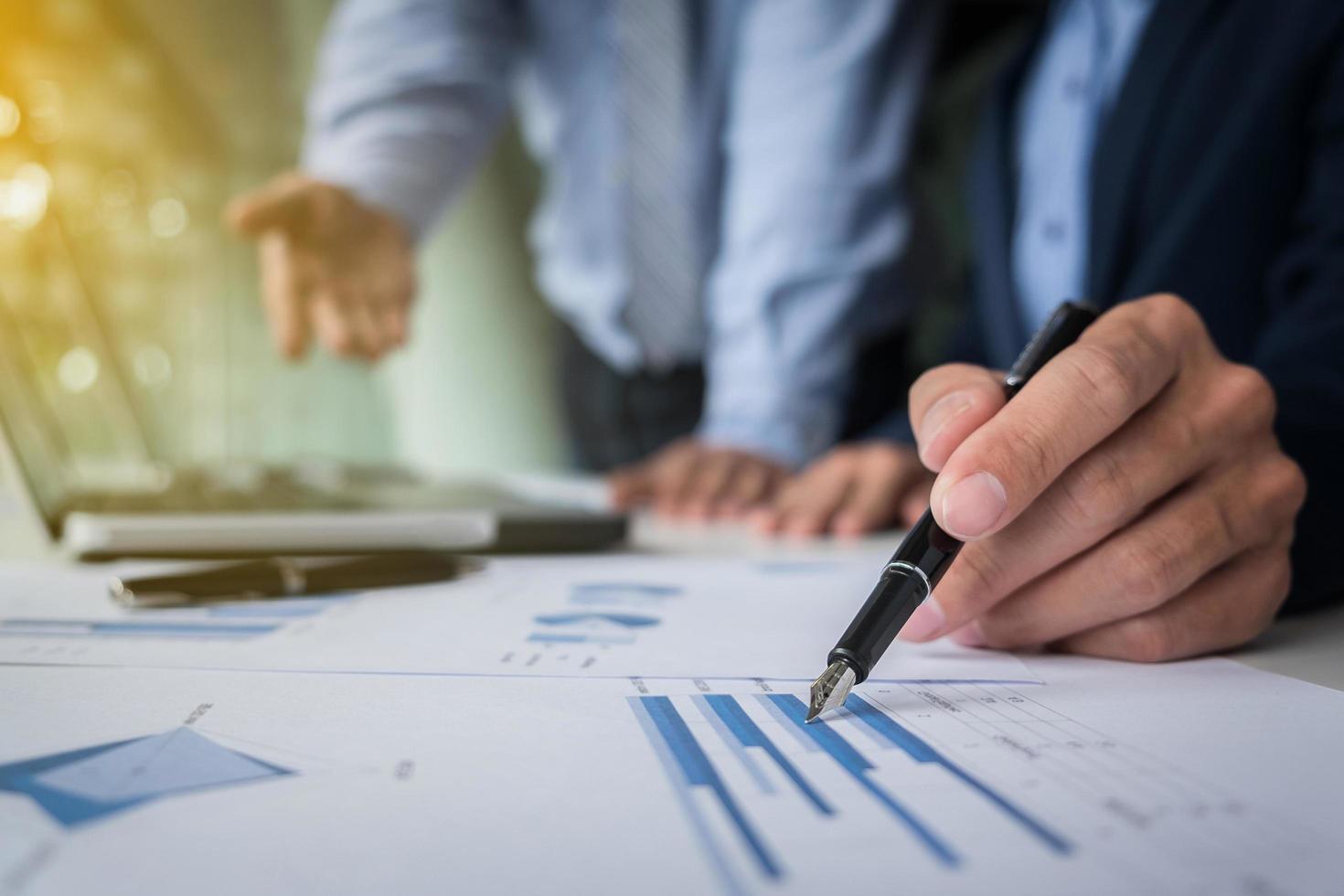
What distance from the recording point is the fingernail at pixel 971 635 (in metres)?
0.37

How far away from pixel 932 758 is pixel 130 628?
0.33 metres

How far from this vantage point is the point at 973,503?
12.1 inches

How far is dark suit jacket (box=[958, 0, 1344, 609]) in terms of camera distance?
23.1 inches

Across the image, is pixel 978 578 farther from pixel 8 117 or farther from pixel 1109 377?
pixel 8 117

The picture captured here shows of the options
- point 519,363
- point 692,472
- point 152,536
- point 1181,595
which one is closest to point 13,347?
point 152,536

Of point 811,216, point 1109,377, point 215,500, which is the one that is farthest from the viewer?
point 811,216

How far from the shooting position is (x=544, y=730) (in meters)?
0.26

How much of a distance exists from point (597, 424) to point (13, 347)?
755 mm

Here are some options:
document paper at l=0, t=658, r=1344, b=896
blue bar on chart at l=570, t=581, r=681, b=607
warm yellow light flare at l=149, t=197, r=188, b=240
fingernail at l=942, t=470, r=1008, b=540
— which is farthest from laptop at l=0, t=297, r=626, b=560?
warm yellow light flare at l=149, t=197, r=188, b=240

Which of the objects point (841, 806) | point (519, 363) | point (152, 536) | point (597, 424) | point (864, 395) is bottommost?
point (841, 806)

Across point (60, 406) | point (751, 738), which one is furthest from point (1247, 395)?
point (60, 406)

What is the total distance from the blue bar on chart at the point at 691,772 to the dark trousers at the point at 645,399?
90 cm

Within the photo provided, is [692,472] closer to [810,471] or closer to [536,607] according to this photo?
[810,471]

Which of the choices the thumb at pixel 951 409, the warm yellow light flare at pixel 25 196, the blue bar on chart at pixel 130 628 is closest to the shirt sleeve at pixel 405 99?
the warm yellow light flare at pixel 25 196
